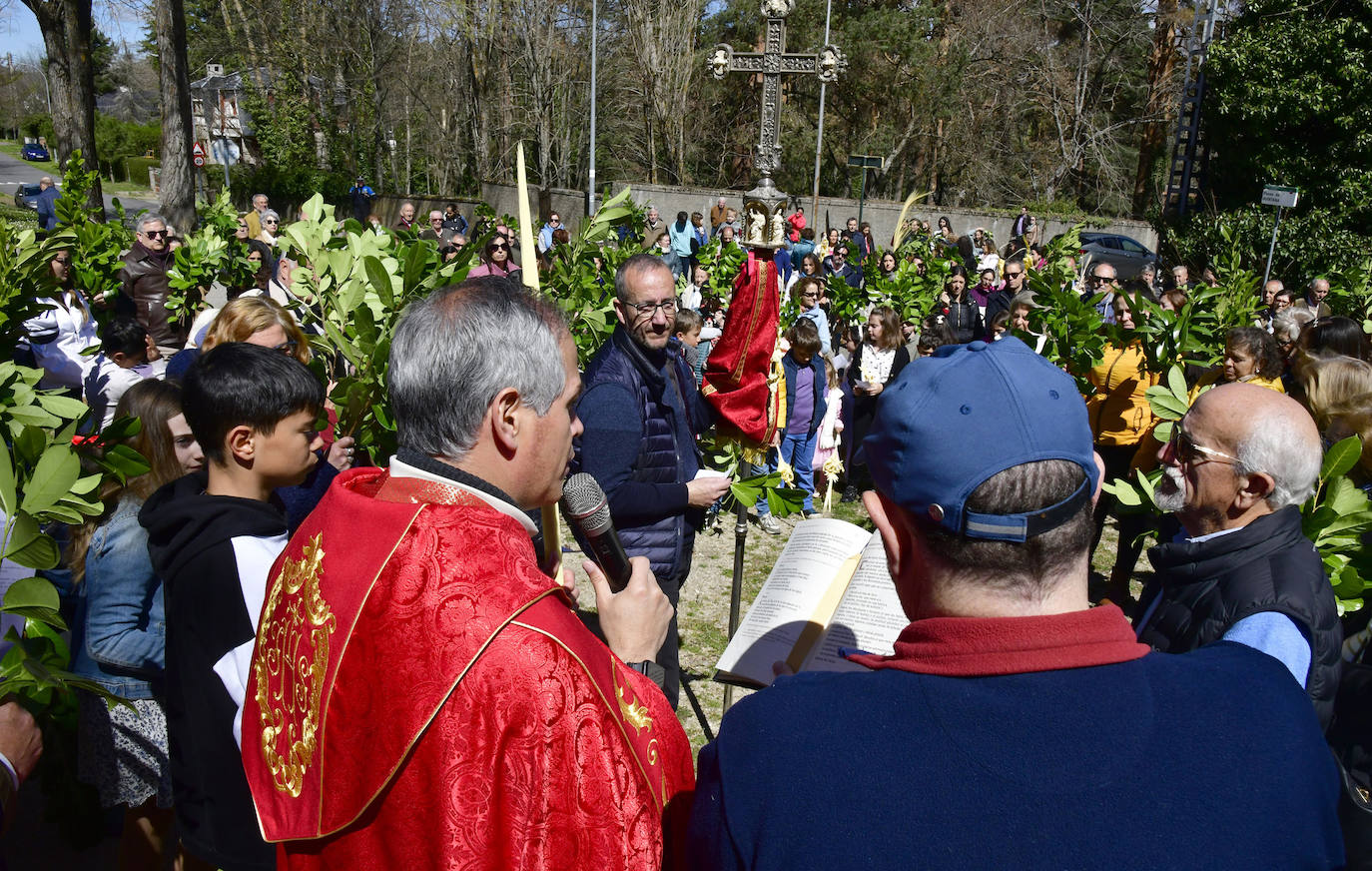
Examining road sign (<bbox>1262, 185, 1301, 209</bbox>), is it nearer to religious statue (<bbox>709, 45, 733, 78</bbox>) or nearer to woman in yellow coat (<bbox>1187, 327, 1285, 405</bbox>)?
woman in yellow coat (<bbox>1187, 327, 1285, 405</bbox>)

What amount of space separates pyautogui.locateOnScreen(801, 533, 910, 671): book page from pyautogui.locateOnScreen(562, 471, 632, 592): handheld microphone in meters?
0.44

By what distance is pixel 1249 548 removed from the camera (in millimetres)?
2309

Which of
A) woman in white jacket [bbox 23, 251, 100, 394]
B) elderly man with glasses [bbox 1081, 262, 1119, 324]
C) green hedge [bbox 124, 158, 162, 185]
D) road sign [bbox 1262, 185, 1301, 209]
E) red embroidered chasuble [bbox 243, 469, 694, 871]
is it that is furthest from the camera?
green hedge [bbox 124, 158, 162, 185]

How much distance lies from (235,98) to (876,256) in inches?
882

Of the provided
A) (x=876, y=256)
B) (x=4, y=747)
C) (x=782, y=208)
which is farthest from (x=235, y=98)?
(x=4, y=747)

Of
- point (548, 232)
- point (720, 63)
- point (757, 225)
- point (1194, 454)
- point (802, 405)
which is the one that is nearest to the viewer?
point (1194, 454)

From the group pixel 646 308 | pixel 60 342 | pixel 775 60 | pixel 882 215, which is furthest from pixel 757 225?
pixel 882 215

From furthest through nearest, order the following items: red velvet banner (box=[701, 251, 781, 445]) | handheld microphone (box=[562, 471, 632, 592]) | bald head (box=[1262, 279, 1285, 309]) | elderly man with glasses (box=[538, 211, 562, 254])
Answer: elderly man with glasses (box=[538, 211, 562, 254])
bald head (box=[1262, 279, 1285, 309])
red velvet banner (box=[701, 251, 781, 445])
handheld microphone (box=[562, 471, 632, 592])

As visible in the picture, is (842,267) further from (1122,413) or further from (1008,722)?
(1008,722)

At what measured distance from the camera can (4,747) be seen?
6.41 ft

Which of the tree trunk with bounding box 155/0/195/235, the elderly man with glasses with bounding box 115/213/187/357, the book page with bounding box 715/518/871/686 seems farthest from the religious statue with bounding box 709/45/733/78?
the book page with bounding box 715/518/871/686

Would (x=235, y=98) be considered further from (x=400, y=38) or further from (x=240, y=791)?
(x=240, y=791)

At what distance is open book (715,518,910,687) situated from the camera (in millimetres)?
1927

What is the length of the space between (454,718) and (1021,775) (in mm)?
744
